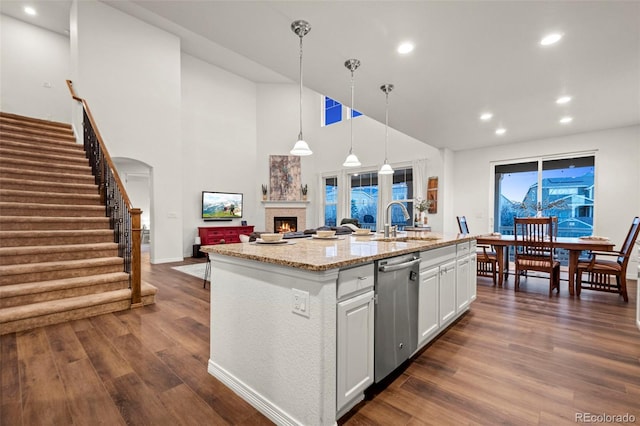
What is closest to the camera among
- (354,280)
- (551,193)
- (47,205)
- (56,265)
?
(354,280)

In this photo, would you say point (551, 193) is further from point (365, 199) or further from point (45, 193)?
point (45, 193)

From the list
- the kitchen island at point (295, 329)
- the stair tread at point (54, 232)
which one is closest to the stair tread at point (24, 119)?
the stair tread at point (54, 232)

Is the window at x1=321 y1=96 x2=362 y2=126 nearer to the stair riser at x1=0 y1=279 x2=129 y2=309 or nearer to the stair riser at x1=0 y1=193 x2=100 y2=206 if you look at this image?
the stair riser at x1=0 y1=193 x2=100 y2=206

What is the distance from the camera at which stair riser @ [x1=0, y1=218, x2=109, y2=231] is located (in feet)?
11.8

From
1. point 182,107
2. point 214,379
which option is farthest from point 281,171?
point 214,379

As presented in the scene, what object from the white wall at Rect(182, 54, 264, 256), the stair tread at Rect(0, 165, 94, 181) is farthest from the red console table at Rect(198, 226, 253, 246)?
the stair tread at Rect(0, 165, 94, 181)

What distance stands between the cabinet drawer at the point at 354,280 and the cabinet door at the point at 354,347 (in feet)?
0.15

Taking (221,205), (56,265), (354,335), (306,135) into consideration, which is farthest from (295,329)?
(306,135)

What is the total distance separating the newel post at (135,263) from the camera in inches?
136

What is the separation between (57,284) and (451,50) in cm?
474

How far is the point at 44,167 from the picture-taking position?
469 cm

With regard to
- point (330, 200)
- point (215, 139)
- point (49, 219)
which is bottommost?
point (49, 219)

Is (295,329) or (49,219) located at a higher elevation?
(49,219)

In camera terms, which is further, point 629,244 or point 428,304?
point 629,244
